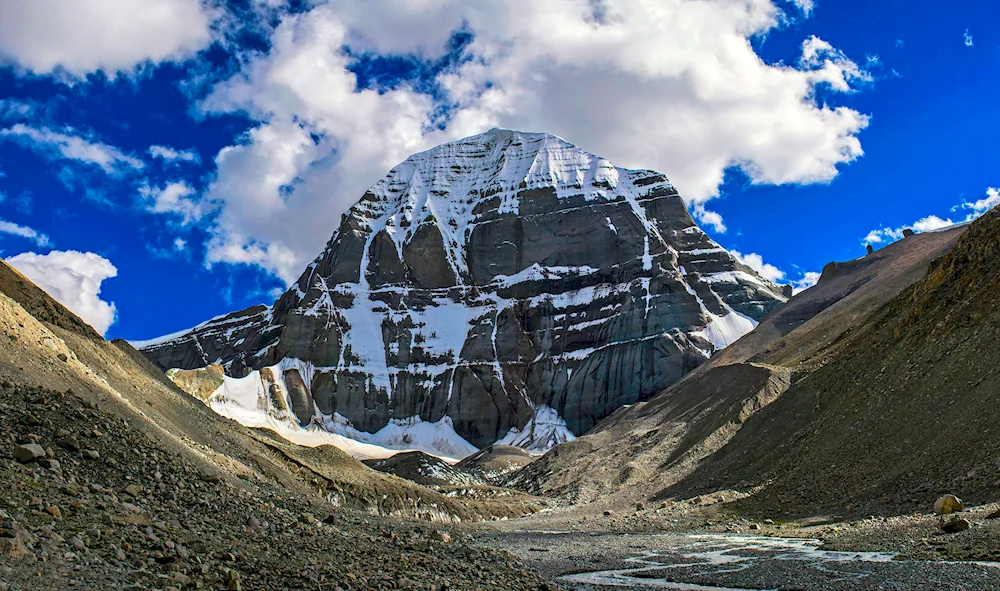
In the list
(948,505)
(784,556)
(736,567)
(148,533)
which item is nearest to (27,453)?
(148,533)

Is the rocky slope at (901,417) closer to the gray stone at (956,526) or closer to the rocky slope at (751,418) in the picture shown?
the rocky slope at (751,418)

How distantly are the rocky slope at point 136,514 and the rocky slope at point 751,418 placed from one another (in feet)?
89.3

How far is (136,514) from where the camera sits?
1836 cm

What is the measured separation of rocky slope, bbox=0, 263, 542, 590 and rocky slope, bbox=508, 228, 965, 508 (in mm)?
27211

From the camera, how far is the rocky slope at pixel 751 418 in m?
62.0

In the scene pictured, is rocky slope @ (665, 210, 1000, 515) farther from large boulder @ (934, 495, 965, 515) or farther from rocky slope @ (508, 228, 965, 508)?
large boulder @ (934, 495, 965, 515)

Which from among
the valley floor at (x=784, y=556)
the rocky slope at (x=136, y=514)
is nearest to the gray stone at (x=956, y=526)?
the valley floor at (x=784, y=556)

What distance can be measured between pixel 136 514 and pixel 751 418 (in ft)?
226

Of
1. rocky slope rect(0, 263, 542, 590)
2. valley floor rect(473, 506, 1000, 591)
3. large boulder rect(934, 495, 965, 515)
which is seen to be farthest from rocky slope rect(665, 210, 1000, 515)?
rocky slope rect(0, 263, 542, 590)

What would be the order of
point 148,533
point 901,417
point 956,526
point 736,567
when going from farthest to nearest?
point 901,417 → point 736,567 → point 956,526 → point 148,533

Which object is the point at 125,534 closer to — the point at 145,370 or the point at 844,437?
the point at 145,370

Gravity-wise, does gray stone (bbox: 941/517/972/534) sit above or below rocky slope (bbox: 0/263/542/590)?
below

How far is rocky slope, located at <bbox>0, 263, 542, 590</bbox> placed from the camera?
14023 millimetres

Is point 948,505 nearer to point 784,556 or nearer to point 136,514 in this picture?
point 784,556
